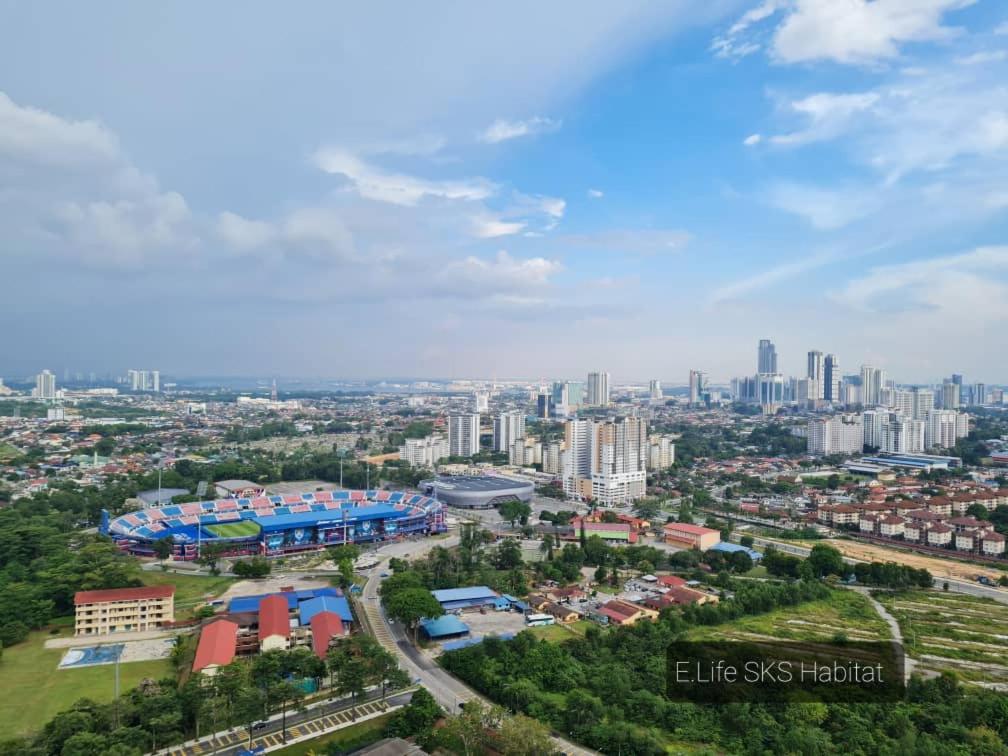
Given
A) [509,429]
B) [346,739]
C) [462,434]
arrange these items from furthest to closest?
1. [509,429]
2. [462,434]
3. [346,739]

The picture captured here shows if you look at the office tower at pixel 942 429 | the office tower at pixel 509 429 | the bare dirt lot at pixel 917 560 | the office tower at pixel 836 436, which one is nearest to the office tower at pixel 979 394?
the office tower at pixel 942 429

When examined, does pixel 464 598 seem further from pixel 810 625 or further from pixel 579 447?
pixel 579 447

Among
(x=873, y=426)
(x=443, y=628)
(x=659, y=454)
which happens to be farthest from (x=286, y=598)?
(x=873, y=426)

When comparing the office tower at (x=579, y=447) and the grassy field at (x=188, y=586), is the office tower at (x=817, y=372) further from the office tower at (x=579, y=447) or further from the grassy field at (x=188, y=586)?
the grassy field at (x=188, y=586)

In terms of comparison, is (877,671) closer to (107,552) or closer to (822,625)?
(822,625)

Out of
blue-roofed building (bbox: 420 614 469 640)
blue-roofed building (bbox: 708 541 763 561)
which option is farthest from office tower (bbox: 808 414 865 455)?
blue-roofed building (bbox: 420 614 469 640)

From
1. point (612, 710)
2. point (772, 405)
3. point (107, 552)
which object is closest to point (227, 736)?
point (612, 710)
